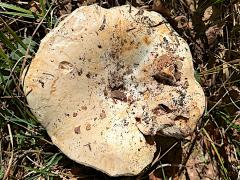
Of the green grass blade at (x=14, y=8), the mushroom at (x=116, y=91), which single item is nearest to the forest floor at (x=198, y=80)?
the green grass blade at (x=14, y=8)

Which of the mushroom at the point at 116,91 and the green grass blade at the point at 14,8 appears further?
the green grass blade at the point at 14,8

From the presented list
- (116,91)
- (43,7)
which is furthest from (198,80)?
(43,7)

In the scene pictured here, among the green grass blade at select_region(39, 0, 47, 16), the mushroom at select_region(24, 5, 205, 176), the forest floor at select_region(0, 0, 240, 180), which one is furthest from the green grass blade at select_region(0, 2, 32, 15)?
the mushroom at select_region(24, 5, 205, 176)

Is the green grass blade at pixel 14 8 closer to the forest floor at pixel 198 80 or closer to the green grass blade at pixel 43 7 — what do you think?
the forest floor at pixel 198 80

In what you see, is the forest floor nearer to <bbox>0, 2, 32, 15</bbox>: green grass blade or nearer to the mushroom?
<bbox>0, 2, 32, 15</bbox>: green grass blade

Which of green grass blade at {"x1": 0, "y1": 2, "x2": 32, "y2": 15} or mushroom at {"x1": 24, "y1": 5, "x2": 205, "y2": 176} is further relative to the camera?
green grass blade at {"x1": 0, "y1": 2, "x2": 32, "y2": 15}

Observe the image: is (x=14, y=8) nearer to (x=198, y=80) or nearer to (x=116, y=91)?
(x=116, y=91)
